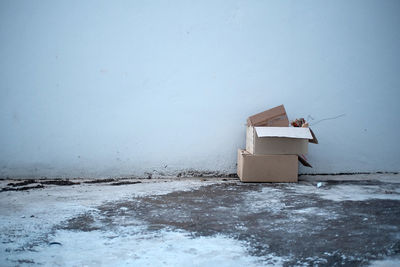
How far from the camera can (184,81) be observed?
369cm

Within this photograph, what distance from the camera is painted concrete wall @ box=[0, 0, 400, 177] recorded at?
3.55m

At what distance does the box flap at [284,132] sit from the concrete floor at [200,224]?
0.47 m

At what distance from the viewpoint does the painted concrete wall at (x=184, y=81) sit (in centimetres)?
355

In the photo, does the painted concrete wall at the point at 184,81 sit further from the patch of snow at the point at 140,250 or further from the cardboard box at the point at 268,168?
the patch of snow at the point at 140,250

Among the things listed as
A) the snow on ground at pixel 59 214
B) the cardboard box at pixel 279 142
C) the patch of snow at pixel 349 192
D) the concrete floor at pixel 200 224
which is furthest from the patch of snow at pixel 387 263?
the cardboard box at pixel 279 142

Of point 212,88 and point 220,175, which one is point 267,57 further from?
point 220,175

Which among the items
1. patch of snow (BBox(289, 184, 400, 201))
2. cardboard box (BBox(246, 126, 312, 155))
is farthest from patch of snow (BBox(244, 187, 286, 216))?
cardboard box (BBox(246, 126, 312, 155))

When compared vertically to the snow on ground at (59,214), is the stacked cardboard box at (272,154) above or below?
above

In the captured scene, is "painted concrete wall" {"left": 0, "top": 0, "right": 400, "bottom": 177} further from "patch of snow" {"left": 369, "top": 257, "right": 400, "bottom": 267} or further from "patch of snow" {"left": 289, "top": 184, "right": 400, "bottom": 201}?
"patch of snow" {"left": 369, "top": 257, "right": 400, "bottom": 267}

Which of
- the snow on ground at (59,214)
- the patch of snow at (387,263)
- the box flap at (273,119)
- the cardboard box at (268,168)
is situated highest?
the box flap at (273,119)

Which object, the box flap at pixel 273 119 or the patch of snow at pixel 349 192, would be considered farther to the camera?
the box flap at pixel 273 119

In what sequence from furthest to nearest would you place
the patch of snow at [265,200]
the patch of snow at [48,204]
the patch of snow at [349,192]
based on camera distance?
the patch of snow at [349,192] < the patch of snow at [265,200] < the patch of snow at [48,204]

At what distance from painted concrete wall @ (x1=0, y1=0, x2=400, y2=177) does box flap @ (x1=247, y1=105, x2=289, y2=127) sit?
1.05 ft

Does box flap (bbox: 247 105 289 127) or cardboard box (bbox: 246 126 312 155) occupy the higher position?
box flap (bbox: 247 105 289 127)
